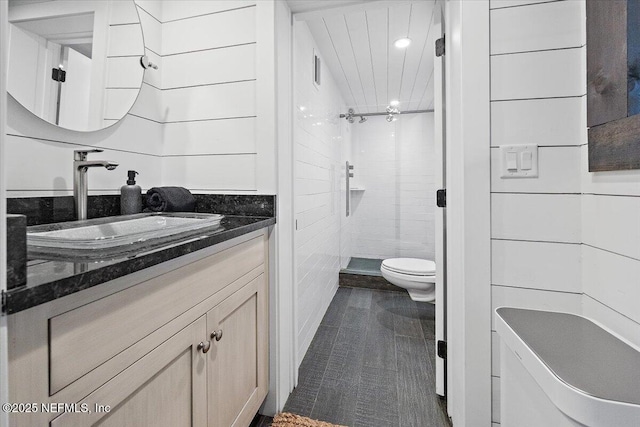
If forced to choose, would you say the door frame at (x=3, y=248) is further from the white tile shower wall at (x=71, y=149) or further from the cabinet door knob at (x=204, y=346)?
the white tile shower wall at (x=71, y=149)

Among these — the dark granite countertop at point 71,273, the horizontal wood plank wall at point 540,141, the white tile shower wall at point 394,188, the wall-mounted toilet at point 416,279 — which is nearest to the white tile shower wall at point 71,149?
the dark granite countertop at point 71,273

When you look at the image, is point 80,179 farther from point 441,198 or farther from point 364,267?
point 364,267

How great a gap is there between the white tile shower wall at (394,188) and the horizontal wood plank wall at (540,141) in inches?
109

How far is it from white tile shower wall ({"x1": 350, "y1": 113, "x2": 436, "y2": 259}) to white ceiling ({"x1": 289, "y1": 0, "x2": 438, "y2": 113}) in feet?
1.48

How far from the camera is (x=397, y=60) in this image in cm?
259

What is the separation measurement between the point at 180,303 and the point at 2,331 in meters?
0.41

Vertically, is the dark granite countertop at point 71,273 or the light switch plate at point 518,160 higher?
the light switch plate at point 518,160

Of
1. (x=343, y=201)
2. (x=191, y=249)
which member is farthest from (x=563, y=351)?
(x=343, y=201)

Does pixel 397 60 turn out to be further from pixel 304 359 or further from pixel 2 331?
pixel 2 331

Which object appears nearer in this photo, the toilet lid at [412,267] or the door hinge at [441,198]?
the door hinge at [441,198]

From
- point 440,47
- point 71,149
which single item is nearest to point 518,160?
point 440,47

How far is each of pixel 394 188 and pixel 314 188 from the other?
78.1 inches

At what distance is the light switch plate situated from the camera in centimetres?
109

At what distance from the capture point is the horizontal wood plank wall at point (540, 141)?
41.9 inches
